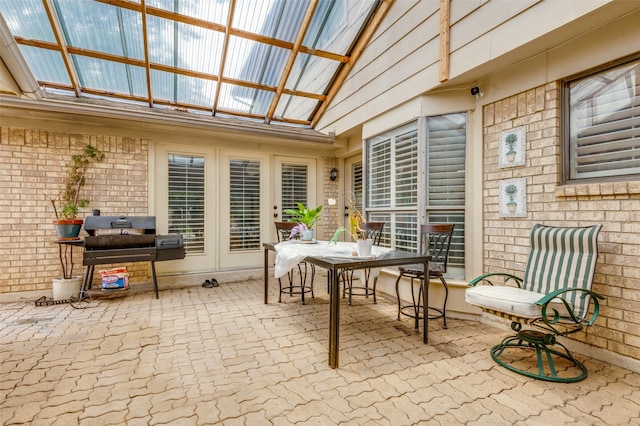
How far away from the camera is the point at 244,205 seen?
18.4ft

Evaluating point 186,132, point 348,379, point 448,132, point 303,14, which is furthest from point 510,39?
point 186,132

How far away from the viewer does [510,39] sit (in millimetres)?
2738

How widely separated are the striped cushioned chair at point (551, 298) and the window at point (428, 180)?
925mm

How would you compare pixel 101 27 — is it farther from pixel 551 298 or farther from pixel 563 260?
pixel 563 260

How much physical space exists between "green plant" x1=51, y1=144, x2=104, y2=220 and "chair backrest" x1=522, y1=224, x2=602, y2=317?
544cm

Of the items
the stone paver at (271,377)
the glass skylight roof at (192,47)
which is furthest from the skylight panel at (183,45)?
the stone paver at (271,377)

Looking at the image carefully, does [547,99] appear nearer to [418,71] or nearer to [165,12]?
[418,71]

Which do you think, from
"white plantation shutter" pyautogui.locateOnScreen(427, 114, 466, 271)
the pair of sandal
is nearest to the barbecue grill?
the pair of sandal

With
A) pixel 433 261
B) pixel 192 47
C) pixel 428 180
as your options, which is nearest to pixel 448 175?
pixel 428 180

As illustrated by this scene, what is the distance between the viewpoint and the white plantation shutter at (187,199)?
5.08 m

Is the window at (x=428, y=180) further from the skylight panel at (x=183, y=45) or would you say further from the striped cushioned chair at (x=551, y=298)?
the skylight panel at (x=183, y=45)

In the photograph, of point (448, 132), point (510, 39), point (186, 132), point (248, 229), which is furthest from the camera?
point (248, 229)

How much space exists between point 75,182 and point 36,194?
18.7 inches

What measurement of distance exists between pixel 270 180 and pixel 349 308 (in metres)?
2.95
